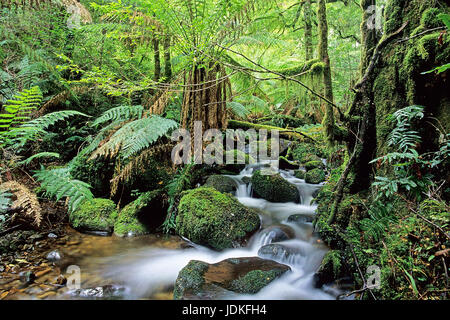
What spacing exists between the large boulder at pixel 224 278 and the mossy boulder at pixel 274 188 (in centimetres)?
160

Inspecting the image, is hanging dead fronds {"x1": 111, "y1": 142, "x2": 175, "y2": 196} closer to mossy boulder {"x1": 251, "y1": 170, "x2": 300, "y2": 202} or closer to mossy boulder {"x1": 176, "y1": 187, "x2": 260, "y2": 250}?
mossy boulder {"x1": 176, "y1": 187, "x2": 260, "y2": 250}

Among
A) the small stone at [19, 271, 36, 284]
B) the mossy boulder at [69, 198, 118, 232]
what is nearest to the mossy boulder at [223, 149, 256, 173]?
the mossy boulder at [69, 198, 118, 232]

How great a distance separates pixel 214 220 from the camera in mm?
2984

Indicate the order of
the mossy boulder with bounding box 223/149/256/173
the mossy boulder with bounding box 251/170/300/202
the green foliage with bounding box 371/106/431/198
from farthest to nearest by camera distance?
1. the mossy boulder with bounding box 223/149/256/173
2. the mossy boulder with bounding box 251/170/300/202
3. the green foliage with bounding box 371/106/431/198

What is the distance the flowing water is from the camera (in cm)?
220

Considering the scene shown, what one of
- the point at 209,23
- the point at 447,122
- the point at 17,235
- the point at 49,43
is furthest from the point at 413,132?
the point at 49,43

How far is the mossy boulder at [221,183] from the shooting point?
4.02 meters

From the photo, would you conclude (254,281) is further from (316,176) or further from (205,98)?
(316,176)

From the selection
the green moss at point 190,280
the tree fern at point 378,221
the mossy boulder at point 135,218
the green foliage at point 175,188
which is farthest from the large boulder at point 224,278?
the mossy boulder at point 135,218

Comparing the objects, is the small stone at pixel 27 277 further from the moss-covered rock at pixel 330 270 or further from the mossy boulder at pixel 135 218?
the moss-covered rock at pixel 330 270

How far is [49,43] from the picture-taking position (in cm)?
445

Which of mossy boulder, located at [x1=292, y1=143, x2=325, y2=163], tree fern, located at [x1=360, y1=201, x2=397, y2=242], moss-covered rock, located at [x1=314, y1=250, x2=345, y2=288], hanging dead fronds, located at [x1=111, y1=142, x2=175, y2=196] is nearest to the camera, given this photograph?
tree fern, located at [x1=360, y1=201, x2=397, y2=242]

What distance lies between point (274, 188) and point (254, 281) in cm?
209

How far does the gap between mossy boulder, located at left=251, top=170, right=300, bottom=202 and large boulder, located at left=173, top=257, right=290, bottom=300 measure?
5.25 ft
